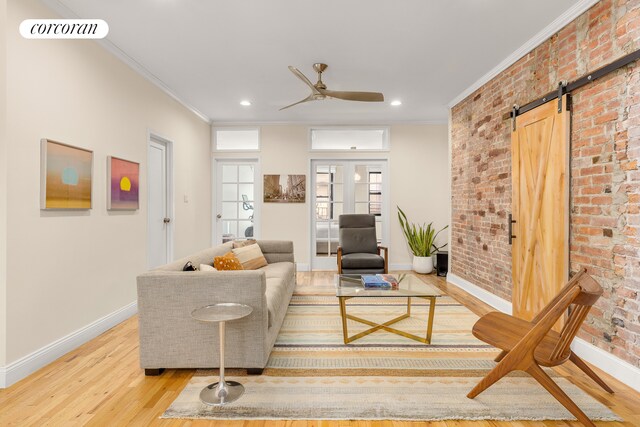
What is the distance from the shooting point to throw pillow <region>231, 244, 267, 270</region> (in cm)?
364

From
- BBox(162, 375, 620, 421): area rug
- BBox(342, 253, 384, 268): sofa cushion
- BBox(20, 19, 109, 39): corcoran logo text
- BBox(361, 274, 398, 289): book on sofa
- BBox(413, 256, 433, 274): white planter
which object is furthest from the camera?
BBox(413, 256, 433, 274): white planter

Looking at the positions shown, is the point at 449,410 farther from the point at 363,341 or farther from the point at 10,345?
the point at 10,345

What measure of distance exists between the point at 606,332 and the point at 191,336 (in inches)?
110

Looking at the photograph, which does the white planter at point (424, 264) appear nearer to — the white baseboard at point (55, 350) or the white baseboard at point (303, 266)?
the white baseboard at point (303, 266)

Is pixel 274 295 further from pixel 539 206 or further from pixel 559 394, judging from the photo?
pixel 539 206

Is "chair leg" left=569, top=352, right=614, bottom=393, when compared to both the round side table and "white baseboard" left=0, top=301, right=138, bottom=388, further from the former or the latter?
"white baseboard" left=0, top=301, right=138, bottom=388

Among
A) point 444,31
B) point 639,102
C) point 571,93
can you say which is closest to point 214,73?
point 444,31

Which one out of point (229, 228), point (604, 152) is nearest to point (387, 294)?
point (604, 152)

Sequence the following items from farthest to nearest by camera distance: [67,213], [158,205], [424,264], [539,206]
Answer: [424,264] → [158,205] → [539,206] → [67,213]

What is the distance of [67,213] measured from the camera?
106 inches

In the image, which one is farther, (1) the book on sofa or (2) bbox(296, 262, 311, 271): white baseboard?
(2) bbox(296, 262, 311, 271): white baseboard

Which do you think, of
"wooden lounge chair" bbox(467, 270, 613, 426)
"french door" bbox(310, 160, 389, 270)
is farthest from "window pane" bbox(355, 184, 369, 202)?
"wooden lounge chair" bbox(467, 270, 613, 426)

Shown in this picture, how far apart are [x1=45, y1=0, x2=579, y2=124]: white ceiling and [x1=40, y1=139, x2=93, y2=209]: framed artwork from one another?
3.48 feet

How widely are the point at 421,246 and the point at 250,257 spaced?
314 centimetres
